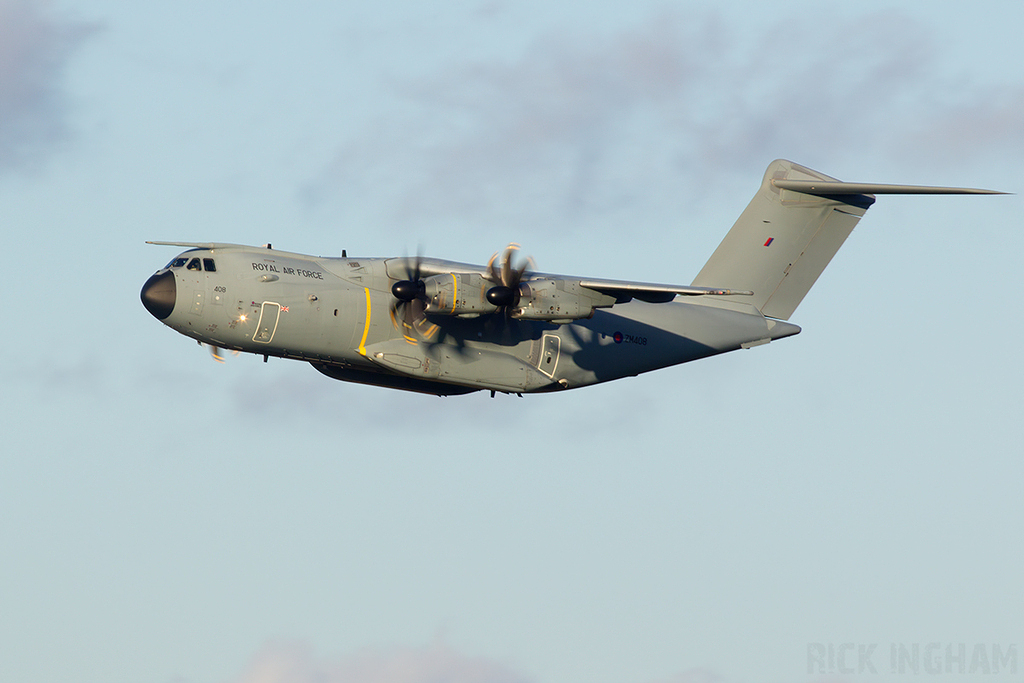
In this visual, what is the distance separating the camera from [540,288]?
78.0ft

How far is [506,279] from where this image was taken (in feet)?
78.0

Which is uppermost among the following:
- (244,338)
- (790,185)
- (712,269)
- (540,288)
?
(790,185)

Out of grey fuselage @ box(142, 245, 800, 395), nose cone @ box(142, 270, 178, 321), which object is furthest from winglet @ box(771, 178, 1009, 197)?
nose cone @ box(142, 270, 178, 321)

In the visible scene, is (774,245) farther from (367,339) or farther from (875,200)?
(367,339)

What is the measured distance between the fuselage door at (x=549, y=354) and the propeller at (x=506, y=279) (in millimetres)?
1750

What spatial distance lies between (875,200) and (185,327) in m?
14.3

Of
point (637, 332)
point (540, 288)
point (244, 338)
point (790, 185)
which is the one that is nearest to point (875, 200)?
point (790, 185)

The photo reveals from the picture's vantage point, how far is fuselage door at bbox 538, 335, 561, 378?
25438 mm

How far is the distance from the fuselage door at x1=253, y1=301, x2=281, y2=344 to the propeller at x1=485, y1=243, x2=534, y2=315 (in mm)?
3524

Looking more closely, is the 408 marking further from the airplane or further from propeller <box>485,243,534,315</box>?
propeller <box>485,243,534,315</box>

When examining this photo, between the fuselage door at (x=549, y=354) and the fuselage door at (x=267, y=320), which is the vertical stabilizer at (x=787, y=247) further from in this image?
the fuselage door at (x=267, y=320)

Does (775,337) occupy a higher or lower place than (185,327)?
higher

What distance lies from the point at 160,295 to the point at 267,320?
177 centimetres

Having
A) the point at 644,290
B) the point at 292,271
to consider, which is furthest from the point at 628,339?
the point at 292,271
